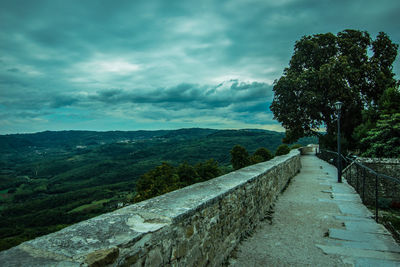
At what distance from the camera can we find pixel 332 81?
16.9 metres

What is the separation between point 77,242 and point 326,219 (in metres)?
5.21

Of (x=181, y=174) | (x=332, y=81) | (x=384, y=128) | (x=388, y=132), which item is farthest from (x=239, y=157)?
(x=388, y=132)

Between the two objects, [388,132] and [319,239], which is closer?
[319,239]

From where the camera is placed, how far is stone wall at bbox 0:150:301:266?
1.46 m

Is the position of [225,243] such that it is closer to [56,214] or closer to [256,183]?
[256,183]

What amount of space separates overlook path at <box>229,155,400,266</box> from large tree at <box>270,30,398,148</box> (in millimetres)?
13813

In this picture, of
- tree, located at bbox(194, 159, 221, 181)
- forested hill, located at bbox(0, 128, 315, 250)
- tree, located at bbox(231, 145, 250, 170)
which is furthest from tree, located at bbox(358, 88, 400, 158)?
forested hill, located at bbox(0, 128, 315, 250)

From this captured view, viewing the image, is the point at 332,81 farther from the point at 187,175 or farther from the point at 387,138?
the point at 187,175

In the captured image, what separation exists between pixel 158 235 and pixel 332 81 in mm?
18771

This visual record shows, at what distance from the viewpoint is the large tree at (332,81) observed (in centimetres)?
1731

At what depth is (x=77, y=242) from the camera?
1.61 metres

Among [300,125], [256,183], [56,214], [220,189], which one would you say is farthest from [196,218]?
[56,214]

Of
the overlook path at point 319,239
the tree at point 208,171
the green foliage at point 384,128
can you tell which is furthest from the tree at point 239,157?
the overlook path at point 319,239

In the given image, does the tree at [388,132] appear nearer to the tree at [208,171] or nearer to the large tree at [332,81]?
the large tree at [332,81]
